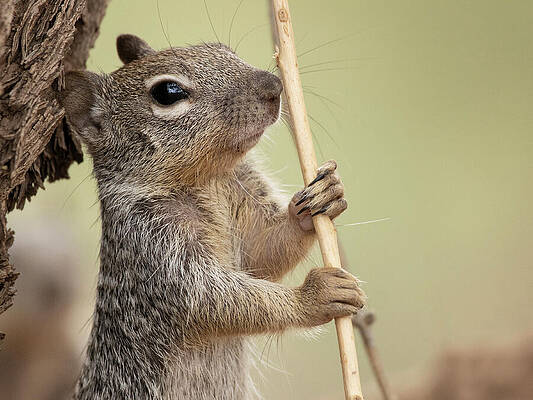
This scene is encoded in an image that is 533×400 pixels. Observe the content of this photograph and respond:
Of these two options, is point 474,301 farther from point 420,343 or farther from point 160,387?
point 160,387

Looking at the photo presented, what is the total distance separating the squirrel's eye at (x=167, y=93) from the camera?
103 inches

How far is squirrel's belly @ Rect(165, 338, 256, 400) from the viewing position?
2.75 meters

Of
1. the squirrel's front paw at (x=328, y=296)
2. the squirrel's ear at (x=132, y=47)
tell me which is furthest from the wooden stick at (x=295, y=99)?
the squirrel's ear at (x=132, y=47)

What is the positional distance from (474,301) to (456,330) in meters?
0.31

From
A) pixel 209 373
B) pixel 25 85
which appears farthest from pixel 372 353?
pixel 25 85

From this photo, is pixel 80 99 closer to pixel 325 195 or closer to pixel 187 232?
pixel 187 232

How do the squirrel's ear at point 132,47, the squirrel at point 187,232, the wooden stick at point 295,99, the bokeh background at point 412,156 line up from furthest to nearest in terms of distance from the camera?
1. the bokeh background at point 412,156
2. the squirrel's ear at point 132,47
3. the squirrel at point 187,232
4. the wooden stick at point 295,99

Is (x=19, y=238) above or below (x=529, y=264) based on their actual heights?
above

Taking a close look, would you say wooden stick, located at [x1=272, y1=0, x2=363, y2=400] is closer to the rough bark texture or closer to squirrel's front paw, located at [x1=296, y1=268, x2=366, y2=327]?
squirrel's front paw, located at [x1=296, y1=268, x2=366, y2=327]

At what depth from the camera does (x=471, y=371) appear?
422 centimetres

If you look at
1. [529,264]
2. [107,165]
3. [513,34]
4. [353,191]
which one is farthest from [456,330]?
[107,165]

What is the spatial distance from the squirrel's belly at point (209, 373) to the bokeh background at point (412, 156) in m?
1.83

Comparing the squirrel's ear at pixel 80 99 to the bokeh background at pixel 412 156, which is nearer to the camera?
the squirrel's ear at pixel 80 99

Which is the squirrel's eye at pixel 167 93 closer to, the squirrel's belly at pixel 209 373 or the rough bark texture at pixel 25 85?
the rough bark texture at pixel 25 85
